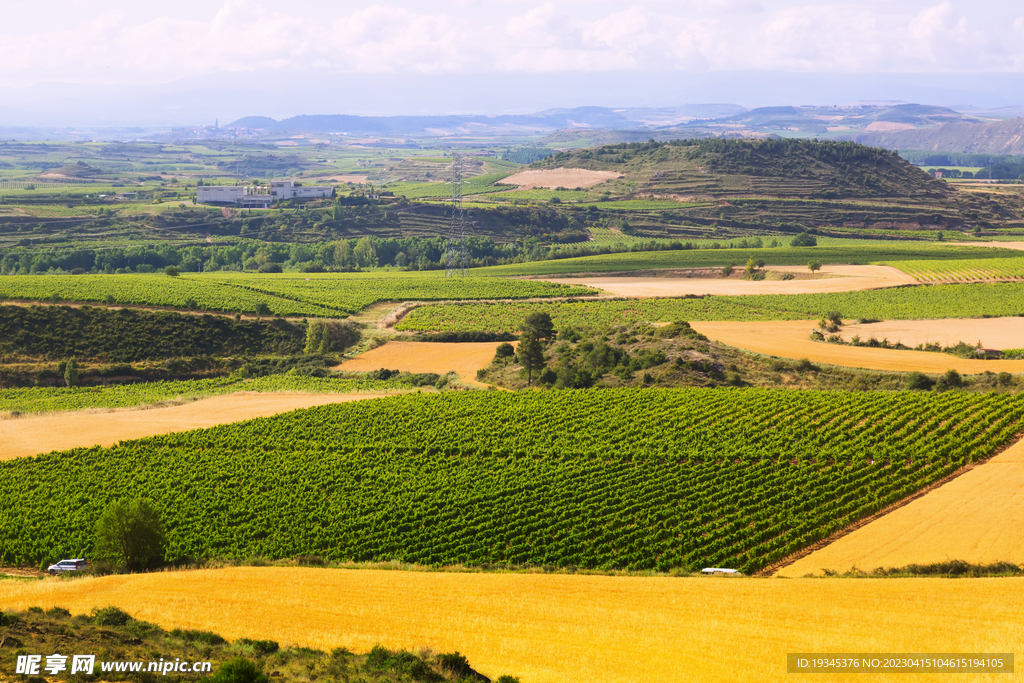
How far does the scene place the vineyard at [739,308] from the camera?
89625 millimetres

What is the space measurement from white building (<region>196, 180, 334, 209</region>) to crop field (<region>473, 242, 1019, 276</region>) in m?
66.3

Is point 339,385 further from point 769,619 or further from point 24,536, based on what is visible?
point 769,619

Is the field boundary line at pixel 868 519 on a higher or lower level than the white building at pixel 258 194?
lower

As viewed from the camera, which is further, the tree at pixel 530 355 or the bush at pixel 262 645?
the tree at pixel 530 355

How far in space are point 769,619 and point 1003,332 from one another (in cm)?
6516

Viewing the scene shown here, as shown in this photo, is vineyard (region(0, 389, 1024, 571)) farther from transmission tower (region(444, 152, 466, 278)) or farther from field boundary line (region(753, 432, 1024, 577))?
transmission tower (region(444, 152, 466, 278))

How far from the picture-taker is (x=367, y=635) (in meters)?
24.9

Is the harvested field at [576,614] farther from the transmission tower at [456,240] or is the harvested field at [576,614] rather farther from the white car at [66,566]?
the transmission tower at [456,240]

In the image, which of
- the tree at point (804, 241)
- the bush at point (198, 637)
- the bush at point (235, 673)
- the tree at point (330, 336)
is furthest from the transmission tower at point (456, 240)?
the bush at point (235, 673)

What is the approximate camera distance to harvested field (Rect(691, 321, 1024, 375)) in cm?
6519

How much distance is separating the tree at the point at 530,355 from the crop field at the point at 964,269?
2523 inches

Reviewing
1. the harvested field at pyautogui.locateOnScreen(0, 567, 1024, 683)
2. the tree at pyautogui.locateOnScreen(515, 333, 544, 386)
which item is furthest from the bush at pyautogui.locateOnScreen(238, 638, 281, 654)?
the tree at pyautogui.locateOnScreen(515, 333, 544, 386)

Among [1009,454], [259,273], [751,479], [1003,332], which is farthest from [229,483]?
[259,273]

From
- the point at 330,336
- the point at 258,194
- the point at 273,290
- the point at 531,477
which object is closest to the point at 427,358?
the point at 330,336
